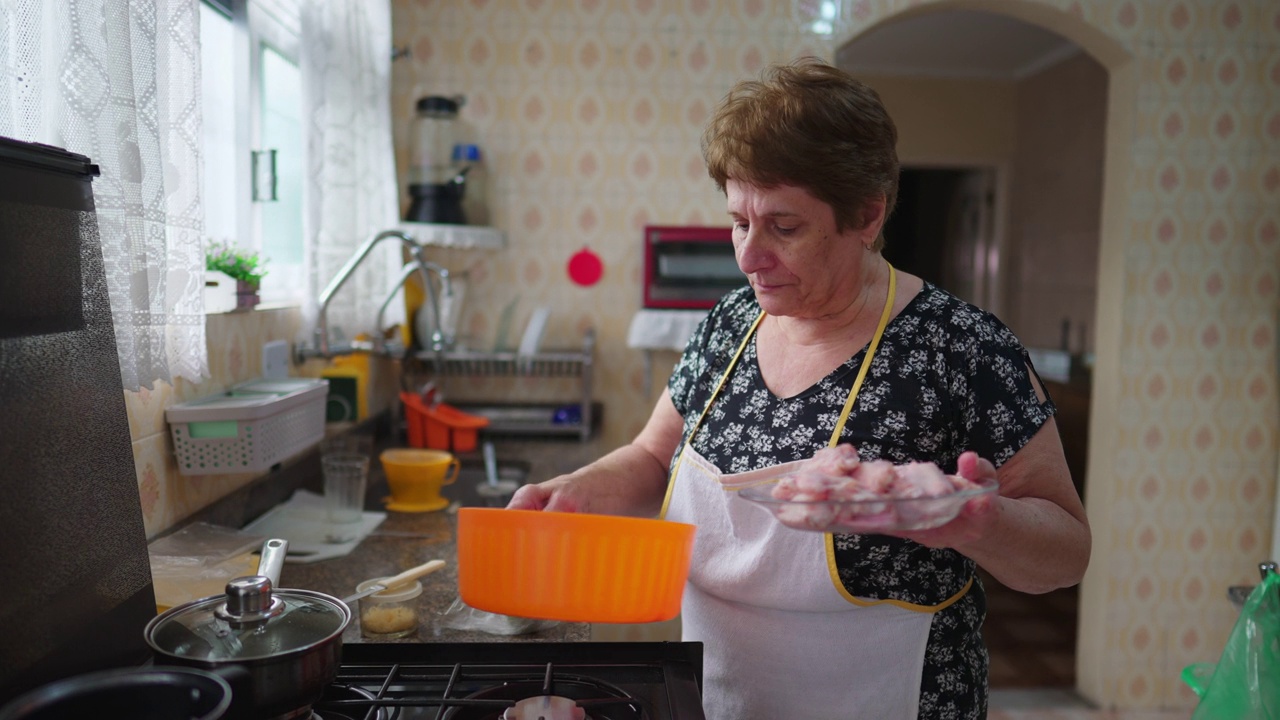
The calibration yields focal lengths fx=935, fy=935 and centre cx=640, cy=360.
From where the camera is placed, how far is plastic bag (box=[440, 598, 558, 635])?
126cm

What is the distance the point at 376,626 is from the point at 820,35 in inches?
92.9

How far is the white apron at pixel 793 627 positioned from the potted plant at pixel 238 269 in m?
1.02

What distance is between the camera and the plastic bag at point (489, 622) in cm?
126

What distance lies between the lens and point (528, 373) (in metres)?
2.93

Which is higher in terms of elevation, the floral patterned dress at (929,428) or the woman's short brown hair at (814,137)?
the woman's short brown hair at (814,137)

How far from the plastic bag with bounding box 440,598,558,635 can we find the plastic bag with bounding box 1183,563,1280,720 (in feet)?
4.28

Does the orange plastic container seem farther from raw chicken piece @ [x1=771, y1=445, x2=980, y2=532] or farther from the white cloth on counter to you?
raw chicken piece @ [x1=771, y1=445, x2=980, y2=532]

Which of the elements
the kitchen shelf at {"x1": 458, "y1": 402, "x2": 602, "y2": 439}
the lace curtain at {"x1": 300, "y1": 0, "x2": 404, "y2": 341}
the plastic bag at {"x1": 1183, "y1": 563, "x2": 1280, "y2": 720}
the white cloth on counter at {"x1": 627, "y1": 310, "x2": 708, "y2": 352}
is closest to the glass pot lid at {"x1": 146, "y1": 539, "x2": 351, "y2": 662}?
the lace curtain at {"x1": 300, "y1": 0, "x2": 404, "y2": 341}

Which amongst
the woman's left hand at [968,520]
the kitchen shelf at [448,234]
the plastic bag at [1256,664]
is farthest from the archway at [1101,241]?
the woman's left hand at [968,520]

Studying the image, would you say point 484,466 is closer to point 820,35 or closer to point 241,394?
point 241,394

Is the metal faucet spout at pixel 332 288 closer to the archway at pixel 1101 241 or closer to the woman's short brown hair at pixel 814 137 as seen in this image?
the woman's short brown hair at pixel 814 137

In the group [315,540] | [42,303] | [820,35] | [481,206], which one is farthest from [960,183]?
[42,303]

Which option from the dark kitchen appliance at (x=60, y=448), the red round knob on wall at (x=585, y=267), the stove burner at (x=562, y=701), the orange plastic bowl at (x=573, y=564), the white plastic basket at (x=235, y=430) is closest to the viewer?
the dark kitchen appliance at (x=60, y=448)

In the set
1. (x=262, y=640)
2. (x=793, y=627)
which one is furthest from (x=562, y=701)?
(x=793, y=627)
